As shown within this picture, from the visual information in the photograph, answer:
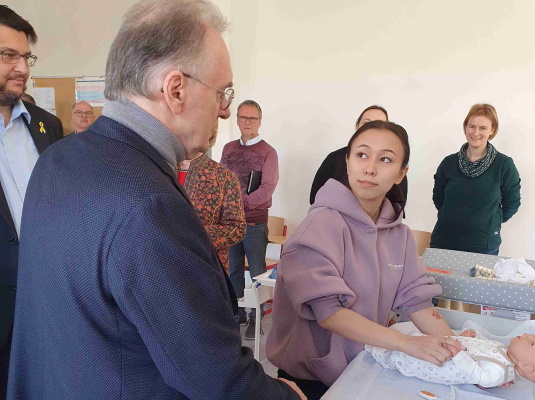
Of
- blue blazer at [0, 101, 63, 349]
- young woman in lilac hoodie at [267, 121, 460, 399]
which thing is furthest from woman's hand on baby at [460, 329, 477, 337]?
blue blazer at [0, 101, 63, 349]

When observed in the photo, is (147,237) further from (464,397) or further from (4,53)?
(4,53)

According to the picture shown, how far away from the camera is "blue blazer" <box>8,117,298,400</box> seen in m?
0.72

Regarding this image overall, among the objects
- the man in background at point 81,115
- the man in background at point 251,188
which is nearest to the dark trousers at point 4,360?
the man in background at point 251,188

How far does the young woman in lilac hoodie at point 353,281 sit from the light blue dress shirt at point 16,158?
1095mm

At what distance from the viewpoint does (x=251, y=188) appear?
4.07 m

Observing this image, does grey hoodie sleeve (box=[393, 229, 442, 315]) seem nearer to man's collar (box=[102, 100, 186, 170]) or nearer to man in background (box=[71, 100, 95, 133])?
man's collar (box=[102, 100, 186, 170])

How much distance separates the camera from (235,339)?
0.81 metres

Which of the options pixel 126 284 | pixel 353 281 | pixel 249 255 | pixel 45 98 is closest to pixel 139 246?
pixel 126 284

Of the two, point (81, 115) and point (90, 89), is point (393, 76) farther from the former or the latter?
point (90, 89)

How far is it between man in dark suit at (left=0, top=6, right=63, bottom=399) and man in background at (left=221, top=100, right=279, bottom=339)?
2201 millimetres

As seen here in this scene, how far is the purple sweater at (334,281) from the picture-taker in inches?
51.6

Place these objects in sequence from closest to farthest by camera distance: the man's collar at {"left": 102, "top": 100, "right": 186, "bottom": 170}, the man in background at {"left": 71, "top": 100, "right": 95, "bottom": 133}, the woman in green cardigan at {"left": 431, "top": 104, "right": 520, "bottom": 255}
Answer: the man's collar at {"left": 102, "top": 100, "right": 186, "bottom": 170}, the woman in green cardigan at {"left": 431, "top": 104, "right": 520, "bottom": 255}, the man in background at {"left": 71, "top": 100, "right": 95, "bottom": 133}

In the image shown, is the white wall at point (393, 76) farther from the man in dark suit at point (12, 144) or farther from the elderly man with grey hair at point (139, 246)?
the elderly man with grey hair at point (139, 246)

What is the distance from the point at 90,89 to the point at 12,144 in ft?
12.0
